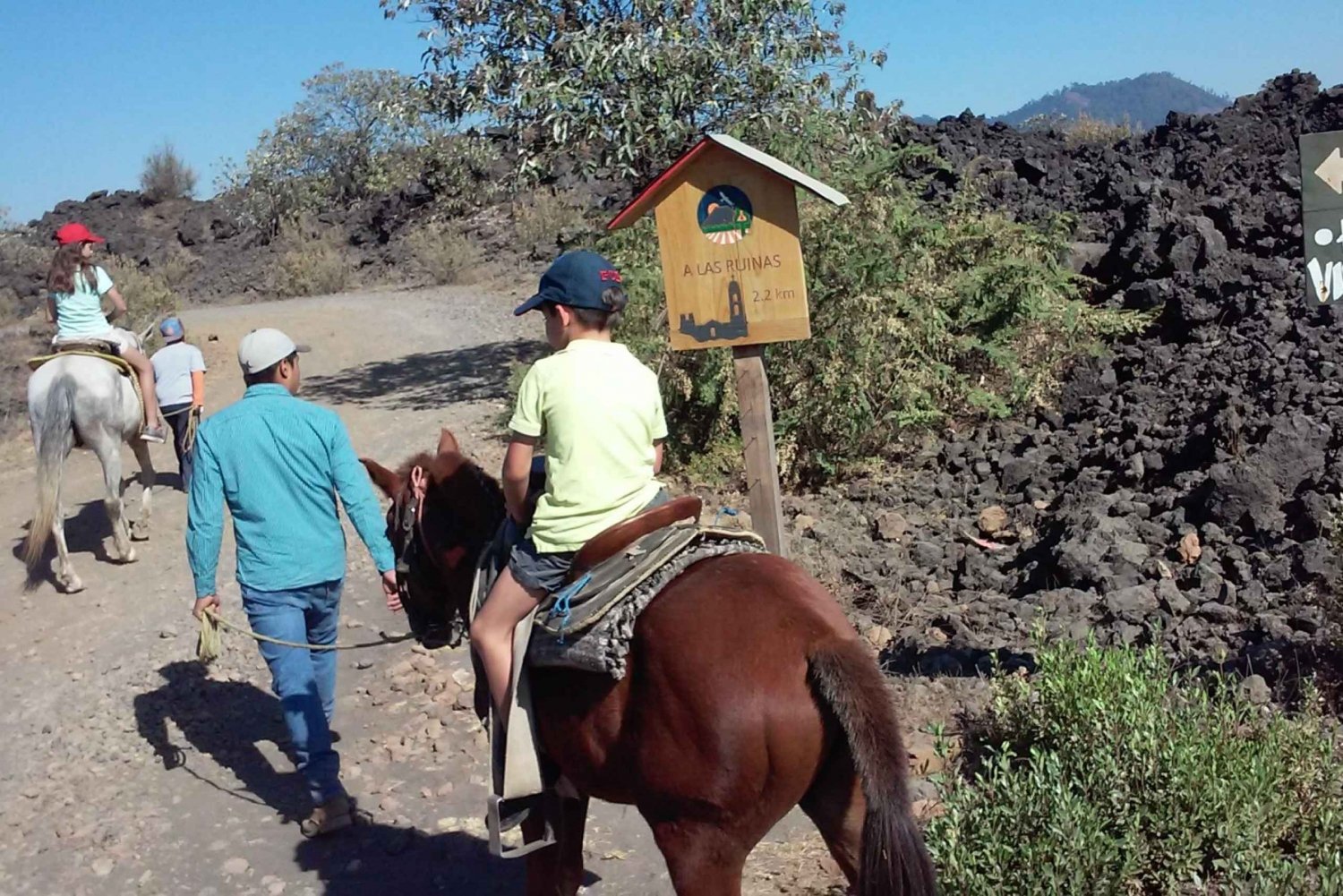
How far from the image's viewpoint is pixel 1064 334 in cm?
1139

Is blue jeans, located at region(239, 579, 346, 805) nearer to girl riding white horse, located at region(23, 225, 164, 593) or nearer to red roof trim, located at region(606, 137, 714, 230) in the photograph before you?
red roof trim, located at region(606, 137, 714, 230)

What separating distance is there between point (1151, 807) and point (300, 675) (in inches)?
134

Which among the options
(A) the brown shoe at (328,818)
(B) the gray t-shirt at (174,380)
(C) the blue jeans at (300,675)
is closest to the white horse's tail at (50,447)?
(B) the gray t-shirt at (174,380)

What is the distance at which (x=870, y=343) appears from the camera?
957 cm

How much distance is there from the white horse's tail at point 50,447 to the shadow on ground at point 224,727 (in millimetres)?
2006

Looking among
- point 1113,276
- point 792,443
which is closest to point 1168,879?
point 792,443

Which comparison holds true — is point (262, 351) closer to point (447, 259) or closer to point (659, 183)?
point (659, 183)

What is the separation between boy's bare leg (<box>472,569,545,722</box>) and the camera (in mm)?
3828

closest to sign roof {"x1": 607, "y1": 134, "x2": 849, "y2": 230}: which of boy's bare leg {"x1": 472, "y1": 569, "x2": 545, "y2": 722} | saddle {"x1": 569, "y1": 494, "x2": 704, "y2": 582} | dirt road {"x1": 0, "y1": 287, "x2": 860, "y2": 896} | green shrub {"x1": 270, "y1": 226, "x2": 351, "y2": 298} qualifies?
saddle {"x1": 569, "y1": 494, "x2": 704, "y2": 582}

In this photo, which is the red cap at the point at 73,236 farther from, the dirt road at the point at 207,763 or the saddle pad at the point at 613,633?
the saddle pad at the point at 613,633

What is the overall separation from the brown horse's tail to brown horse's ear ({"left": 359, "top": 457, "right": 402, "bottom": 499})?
2.07m

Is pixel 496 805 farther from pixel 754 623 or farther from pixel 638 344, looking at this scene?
pixel 638 344

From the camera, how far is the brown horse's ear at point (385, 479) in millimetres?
4629

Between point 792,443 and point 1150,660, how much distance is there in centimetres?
517
